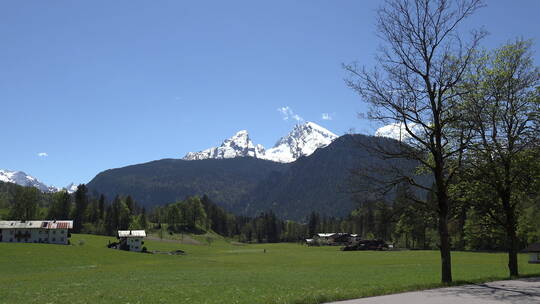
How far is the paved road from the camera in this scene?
16781 mm

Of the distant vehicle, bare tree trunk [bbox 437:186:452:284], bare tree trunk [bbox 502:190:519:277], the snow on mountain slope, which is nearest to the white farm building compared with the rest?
the distant vehicle

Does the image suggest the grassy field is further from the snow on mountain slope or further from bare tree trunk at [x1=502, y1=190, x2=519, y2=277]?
the snow on mountain slope

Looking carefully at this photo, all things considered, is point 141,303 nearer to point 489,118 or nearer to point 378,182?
point 378,182

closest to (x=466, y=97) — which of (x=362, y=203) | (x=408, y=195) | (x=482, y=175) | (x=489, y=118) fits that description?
(x=489, y=118)

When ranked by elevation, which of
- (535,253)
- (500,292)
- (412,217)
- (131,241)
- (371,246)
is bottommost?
(371,246)

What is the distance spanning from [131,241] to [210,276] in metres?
102

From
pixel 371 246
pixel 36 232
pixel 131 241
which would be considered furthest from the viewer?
pixel 371 246

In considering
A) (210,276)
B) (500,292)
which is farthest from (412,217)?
(210,276)

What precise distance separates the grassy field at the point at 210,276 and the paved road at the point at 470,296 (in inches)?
53.4

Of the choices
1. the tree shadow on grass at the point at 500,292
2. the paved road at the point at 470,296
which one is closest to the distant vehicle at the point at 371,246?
the tree shadow on grass at the point at 500,292

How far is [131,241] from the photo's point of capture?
137 m

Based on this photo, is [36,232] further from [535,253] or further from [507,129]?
[507,129]

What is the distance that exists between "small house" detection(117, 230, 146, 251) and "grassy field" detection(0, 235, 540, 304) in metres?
10.6

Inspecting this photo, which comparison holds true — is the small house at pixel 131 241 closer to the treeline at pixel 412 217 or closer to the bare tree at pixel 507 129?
the treeline at pixel 412 217
